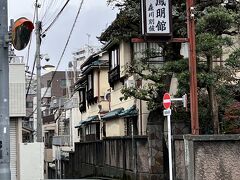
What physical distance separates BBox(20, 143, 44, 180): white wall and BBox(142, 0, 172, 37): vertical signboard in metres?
9.55

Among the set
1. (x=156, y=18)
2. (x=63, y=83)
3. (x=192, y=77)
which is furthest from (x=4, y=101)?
(x=63, y=83)

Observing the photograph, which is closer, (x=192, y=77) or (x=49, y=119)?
(x=192, y=77)

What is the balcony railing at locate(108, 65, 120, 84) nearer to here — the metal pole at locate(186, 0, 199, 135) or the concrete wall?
the metal pole at locate(186, 0, 199, 135)

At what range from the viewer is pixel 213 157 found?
1353cm

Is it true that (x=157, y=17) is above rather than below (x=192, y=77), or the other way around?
above

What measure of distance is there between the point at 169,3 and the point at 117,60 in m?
16.1

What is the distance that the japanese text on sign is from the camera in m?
14.0

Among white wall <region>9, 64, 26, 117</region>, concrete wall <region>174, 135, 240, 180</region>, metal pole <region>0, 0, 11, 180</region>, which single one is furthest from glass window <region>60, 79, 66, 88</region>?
metal pole <region>0, 0, 11, 180</region>

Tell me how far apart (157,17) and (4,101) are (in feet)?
24.4

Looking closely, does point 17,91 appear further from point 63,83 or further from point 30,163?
point 63,83

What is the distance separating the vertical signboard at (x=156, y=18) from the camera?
13945 millimetres

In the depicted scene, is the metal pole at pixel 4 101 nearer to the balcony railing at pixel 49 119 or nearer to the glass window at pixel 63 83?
the balcony railing at pixel 49 119

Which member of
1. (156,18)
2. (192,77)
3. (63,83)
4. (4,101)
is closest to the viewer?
(4,101)

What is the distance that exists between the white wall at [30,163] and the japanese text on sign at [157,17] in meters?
9.66
